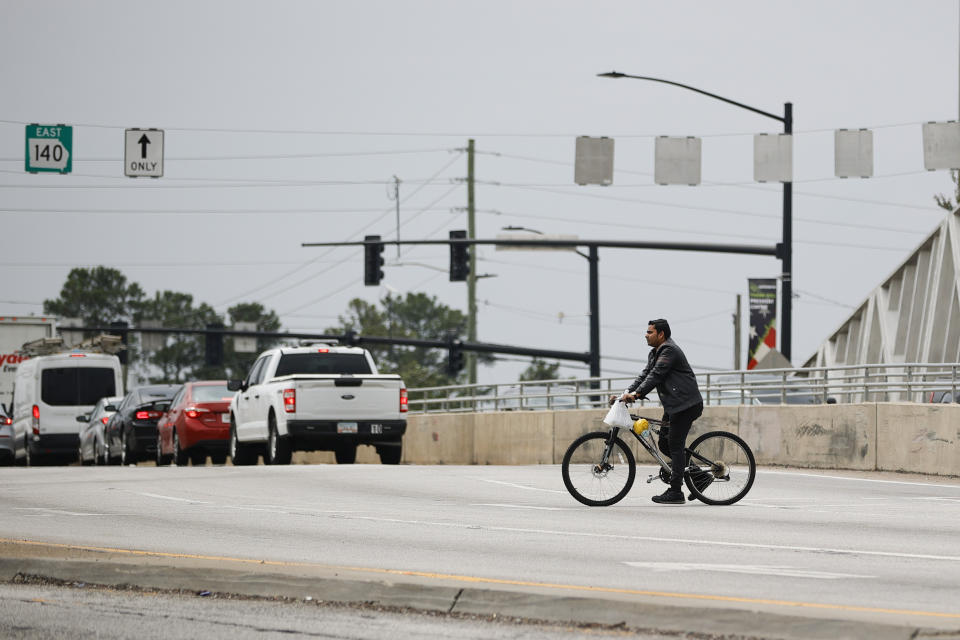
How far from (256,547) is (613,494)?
4903mm

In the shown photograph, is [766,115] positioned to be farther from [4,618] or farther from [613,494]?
[4,618]

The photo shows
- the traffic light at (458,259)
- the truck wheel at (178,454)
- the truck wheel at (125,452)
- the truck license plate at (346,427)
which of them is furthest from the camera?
the traffic light at (458,259)

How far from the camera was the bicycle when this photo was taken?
15281 mm

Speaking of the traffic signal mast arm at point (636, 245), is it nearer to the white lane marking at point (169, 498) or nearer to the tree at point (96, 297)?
the white lane marking at point (169, 498)

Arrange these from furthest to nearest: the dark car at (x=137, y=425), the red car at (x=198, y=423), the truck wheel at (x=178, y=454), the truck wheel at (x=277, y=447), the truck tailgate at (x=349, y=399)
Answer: the dark car at (x=137, y=425), the truck wheel at (x=178, y=454), the red car at (x=198, y=423), the truck wheel at (x=277, y=447), the truck tailgate at (x=349, y=399)

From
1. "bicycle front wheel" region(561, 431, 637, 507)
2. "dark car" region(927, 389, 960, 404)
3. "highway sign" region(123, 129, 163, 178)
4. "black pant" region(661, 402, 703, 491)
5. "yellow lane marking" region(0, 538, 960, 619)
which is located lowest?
"yellow lane marking" region(0, 538, 960, 619)

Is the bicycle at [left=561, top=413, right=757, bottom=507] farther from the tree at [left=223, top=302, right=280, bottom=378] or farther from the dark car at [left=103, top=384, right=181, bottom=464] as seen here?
the tree at [left=223, top=302, right=280, bottom=378]

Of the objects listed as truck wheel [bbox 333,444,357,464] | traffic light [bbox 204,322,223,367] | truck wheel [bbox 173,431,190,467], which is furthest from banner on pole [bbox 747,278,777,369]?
traffic light [bbox 204,322,223,367]

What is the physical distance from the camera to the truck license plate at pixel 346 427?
24688mm

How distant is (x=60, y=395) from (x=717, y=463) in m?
22.7

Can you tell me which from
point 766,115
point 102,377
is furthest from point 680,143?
point 102,377

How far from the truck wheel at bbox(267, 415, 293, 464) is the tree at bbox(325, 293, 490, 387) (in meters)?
110

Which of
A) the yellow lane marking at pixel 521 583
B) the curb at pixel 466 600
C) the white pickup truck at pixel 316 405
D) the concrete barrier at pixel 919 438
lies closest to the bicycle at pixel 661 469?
the yellow lane marking at pixel 521 583

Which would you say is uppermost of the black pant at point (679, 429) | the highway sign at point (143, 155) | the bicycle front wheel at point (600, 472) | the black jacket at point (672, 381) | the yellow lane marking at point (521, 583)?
the highway sign at point (143, 155)
